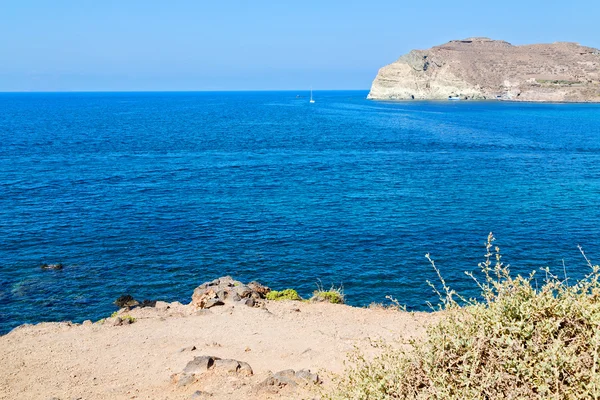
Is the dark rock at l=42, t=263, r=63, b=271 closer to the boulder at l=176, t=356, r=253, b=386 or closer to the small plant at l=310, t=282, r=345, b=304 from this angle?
the small plant at l=310, t=282, r=345, b=304

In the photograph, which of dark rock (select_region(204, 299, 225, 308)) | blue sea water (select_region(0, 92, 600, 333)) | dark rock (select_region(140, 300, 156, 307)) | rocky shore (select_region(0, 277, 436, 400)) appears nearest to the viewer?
rocky shore (select_region(0, 277, 436, 400))

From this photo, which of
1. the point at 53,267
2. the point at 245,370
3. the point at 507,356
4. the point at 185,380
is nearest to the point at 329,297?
the point at 245,370

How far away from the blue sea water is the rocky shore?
5.48m

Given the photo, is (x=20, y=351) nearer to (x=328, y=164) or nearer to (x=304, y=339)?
(x=304, y=339)

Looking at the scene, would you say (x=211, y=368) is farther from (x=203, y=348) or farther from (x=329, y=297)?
(x=329, y=297)

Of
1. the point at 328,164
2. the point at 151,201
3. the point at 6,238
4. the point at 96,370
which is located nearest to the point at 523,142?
the point at 328,164

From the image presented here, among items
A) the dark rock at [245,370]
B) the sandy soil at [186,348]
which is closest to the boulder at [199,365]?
the sandy soil at [186,348]

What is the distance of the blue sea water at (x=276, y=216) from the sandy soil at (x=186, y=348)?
Answer: 19.4ft

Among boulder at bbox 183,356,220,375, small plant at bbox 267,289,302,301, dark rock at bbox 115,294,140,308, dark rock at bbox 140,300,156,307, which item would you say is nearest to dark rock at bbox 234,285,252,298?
small plant at bbox 267,289,302,301

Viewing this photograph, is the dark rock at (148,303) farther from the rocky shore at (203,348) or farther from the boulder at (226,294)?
the boulder at (226,294)

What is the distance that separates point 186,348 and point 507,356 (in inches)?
538

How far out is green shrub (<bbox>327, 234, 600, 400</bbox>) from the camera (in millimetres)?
7262

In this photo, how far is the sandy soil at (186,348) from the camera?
15.7 m

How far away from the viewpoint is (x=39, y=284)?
1217 inches
